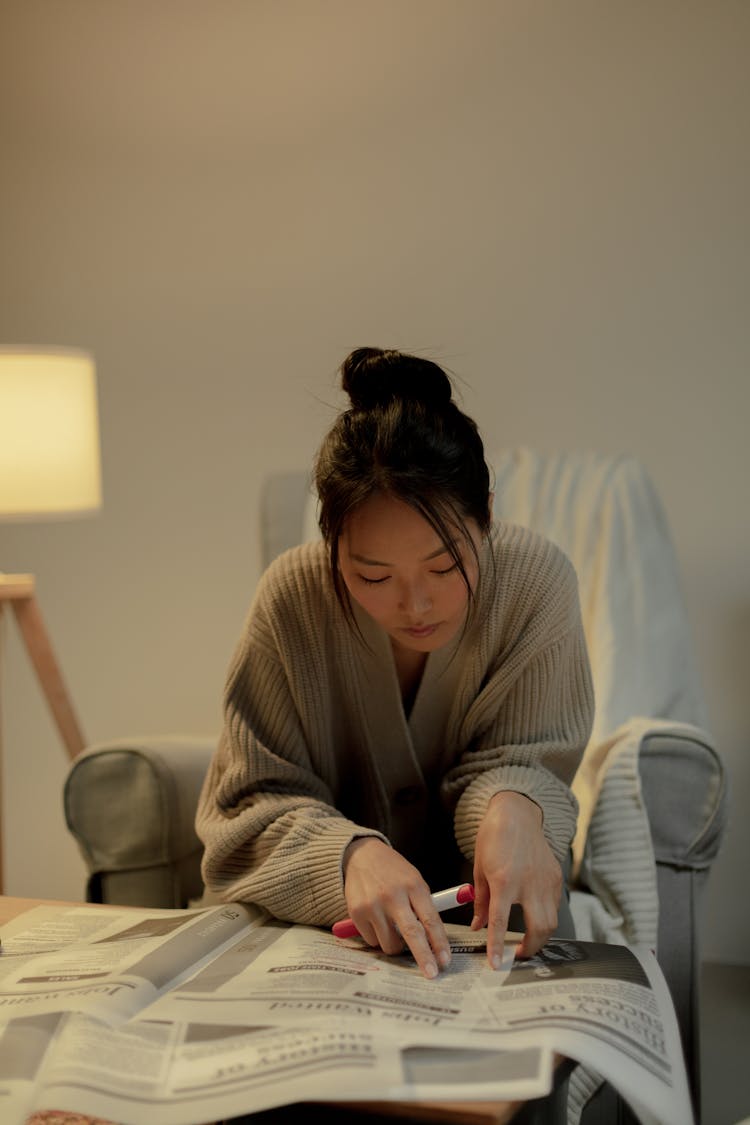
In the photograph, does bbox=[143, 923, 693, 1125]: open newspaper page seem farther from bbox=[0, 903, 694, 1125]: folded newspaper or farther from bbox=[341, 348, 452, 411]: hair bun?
bbox=[341, 348, 452, 411]: hair bun

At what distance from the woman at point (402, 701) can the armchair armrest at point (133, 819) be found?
272 mm

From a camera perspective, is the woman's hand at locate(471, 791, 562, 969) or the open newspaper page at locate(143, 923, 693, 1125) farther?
the woman's hand at locate(471, 791, 562, 969)

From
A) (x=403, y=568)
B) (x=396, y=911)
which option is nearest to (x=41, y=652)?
(x=403, y=568)

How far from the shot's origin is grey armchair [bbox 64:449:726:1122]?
51.9 inches

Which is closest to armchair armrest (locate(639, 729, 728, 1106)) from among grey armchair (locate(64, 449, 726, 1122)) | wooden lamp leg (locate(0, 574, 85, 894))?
grey armchair (locate(64, 449, 726, 1122))

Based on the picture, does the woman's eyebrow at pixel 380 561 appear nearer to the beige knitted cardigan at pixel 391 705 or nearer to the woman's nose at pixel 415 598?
the woman's nose at pixel 415 598

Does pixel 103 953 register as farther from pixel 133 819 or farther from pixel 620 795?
pixel 620 795

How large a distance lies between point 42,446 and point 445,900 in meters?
1.22

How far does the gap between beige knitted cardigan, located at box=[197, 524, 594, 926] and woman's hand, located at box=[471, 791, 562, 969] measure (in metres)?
0.12

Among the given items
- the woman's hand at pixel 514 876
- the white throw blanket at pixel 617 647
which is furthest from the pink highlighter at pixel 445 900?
the white throw blanket at pixel 617 647

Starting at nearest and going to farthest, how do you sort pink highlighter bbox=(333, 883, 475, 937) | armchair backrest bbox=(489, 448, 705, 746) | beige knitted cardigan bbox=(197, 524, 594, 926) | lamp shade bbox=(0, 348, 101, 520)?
1. pink highlighter bbox=(333, 883, 475, 937)
2. beige knitted cardigan bbox=(197, 524, 594, 926)
3. armchair backrest bbox=(489, 448, 705, 746)
4. lamp shade bbox=(0, 348, 101, 520)

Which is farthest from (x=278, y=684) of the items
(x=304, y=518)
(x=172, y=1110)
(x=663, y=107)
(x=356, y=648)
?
(x=663, y=107)

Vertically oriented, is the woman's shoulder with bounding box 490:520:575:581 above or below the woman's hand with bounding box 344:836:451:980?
above

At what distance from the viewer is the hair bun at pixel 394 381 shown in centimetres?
99
